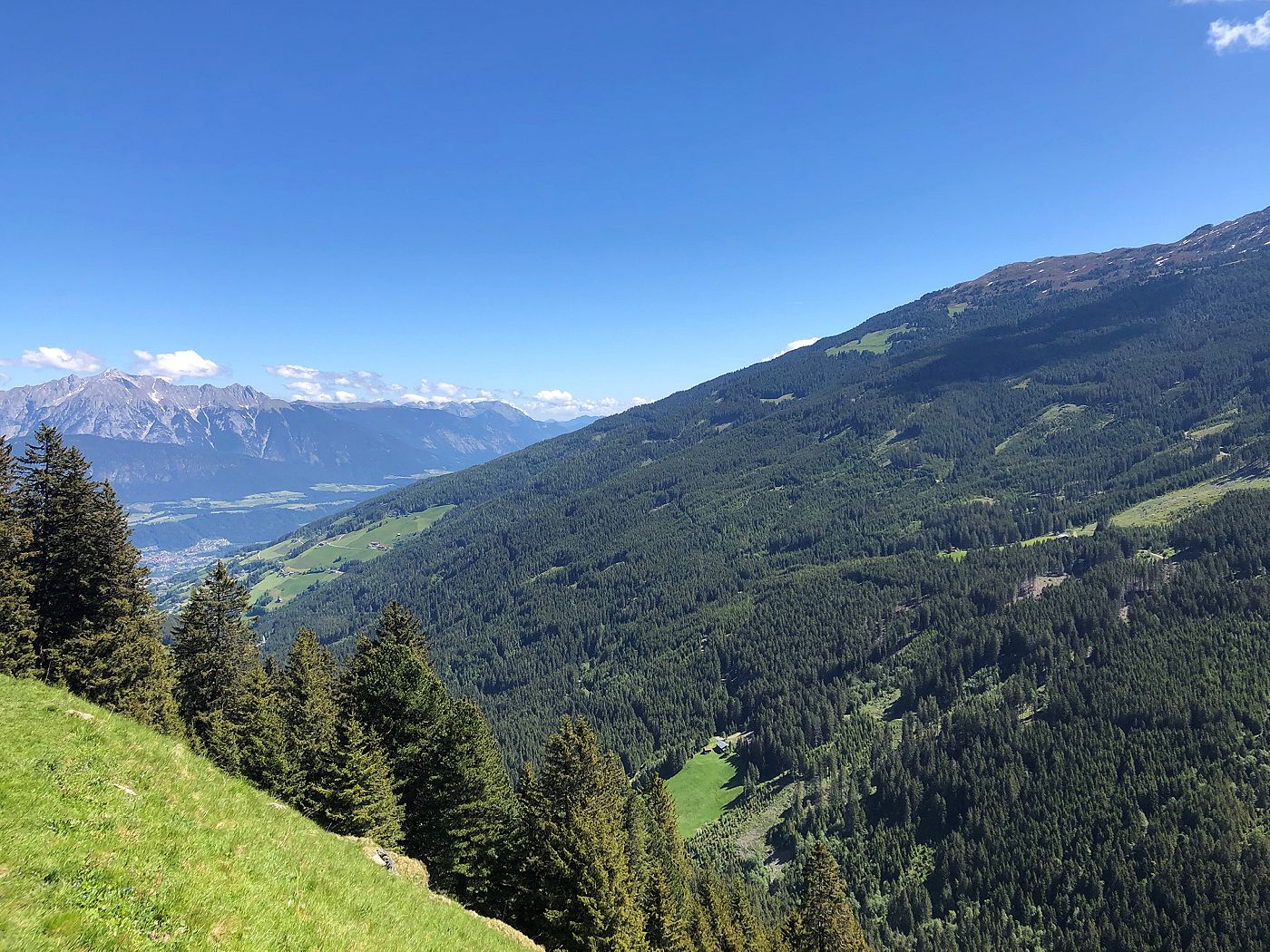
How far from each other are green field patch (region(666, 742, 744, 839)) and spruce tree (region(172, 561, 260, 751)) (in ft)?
471

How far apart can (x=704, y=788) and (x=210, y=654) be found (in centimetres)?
16938

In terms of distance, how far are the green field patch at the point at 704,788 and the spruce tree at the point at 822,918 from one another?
387 feet

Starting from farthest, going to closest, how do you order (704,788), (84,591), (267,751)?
(704,788), (84,591), (267,751)

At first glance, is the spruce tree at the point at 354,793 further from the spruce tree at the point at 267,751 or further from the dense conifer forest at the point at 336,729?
the spruce tree at the point at 267,751

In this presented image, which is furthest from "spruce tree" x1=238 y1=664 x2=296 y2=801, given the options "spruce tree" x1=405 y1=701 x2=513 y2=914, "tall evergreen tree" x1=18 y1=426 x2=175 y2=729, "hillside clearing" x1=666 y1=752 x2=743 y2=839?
"hillside clearing" x1=666 y1=752 x2=743 y2=839

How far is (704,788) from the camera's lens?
592ft

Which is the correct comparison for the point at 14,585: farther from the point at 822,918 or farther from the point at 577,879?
the point at 822,918

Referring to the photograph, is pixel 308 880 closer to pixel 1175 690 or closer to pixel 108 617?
pixel 108 617


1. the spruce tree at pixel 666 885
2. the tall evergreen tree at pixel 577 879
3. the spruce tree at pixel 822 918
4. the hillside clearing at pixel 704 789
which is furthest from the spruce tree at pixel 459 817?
the hillside clearing at pixel 704 789

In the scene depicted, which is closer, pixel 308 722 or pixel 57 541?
pixel 57 541

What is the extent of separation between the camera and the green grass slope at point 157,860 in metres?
11.0

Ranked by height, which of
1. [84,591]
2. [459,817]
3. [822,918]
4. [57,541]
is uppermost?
[57,541]

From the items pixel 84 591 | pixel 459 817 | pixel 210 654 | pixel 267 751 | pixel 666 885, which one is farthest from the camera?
pixel 210 654

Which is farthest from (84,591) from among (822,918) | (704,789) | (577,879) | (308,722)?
(704,789)
